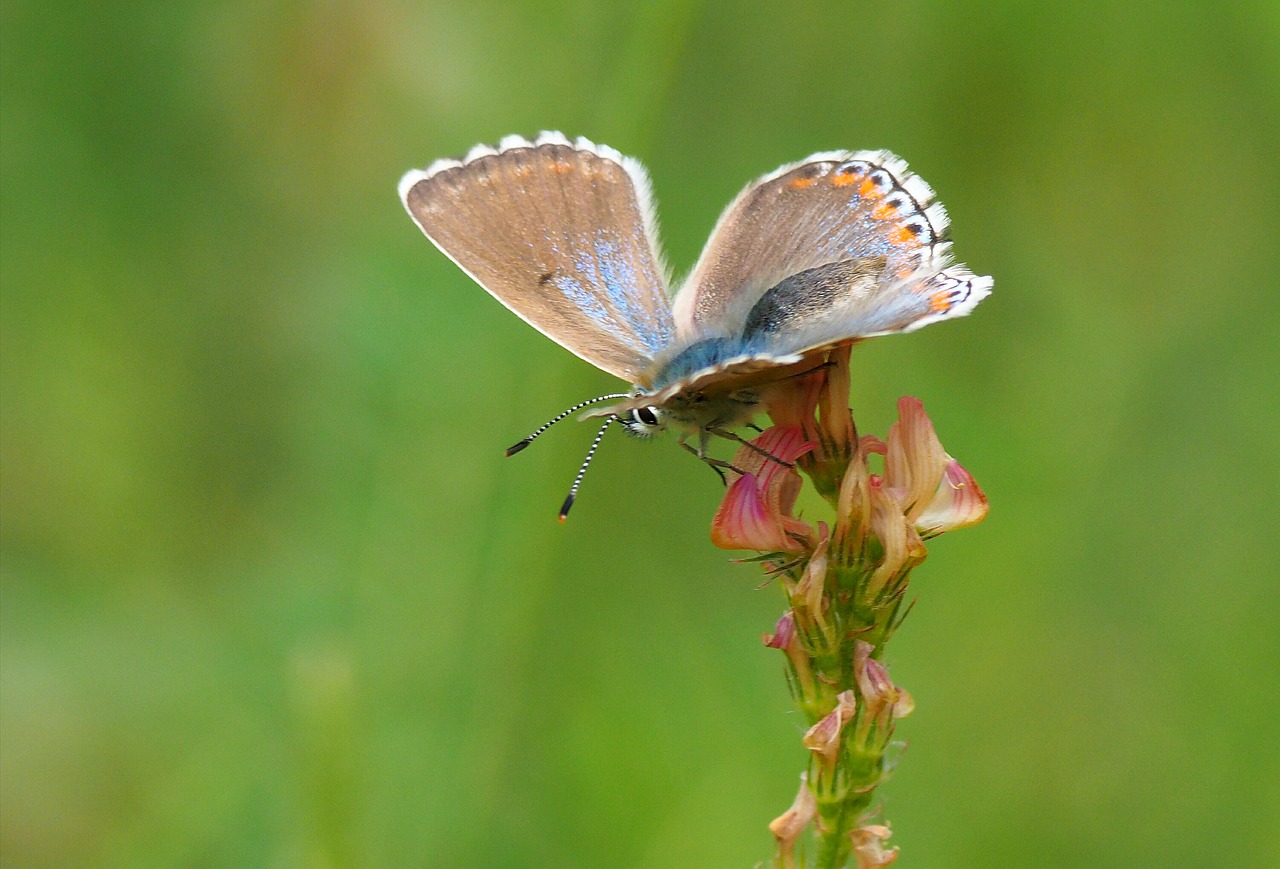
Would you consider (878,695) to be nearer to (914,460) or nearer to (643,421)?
(914,460)

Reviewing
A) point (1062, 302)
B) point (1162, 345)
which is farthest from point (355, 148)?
point (1162, 345)

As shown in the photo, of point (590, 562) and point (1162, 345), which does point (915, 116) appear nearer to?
point (1162, 345)

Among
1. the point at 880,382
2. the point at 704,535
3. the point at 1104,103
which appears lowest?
the point at 704,535

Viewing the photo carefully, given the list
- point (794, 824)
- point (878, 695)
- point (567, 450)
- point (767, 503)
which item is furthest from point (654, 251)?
point (794, 824)

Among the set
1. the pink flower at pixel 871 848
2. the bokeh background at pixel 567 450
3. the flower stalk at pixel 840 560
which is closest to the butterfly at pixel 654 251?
the bokeh background at pixel 567 450

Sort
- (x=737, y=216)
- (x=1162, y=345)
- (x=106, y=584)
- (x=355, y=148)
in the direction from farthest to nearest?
(x=355, y=148) → (x=1162, y=345) → (x=106, y=584) → (x=737, y=216)

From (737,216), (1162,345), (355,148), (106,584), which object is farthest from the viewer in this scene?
(355,148)
